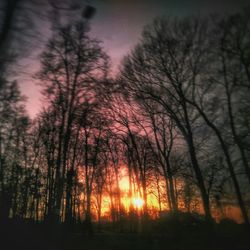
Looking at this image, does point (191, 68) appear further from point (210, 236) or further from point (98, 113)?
point (210, 236)

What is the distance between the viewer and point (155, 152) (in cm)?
2483

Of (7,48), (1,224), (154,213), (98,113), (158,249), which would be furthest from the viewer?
(154,213)

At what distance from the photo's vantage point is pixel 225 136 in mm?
17688

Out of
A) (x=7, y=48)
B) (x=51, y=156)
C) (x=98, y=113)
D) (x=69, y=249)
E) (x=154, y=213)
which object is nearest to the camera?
(x=7, y=48)

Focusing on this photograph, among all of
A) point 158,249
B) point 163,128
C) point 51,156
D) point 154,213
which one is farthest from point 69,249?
point 154,213

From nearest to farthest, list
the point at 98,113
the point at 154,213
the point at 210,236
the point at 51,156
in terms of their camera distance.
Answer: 1. the point at 210,236
2. the point at 98,113
3. the point at 51,156
4. the point at 154,213

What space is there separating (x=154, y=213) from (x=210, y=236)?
1036 inches

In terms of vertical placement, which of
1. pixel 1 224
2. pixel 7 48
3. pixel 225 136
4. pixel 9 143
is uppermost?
pixel 9 143

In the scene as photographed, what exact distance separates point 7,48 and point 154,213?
40.0 meters

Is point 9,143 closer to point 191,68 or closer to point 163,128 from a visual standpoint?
point 163,128

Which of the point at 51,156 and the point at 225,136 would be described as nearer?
the point at 225,136

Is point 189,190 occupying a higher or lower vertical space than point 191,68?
lower

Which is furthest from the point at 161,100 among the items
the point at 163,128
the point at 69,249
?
the point at 69,249

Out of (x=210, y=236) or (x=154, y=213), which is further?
(x=154, y=213)
